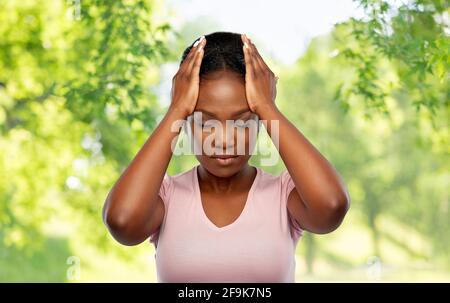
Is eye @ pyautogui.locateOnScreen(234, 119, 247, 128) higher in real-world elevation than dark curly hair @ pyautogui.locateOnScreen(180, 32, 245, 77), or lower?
lower

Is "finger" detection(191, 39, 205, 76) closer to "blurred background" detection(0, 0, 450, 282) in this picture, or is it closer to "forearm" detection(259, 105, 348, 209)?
"forearm" detection(259, 105, 348, 209)

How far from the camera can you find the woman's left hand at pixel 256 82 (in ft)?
4.42

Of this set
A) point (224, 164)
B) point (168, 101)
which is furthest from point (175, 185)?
point (168, 101)

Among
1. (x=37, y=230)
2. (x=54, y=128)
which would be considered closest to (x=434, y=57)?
(x=54, y=128)

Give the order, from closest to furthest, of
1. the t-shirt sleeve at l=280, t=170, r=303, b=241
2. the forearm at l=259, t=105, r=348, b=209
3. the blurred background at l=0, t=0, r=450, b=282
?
the forearm at l=259, t=105, r=348, b=209 → the t-shirt sleeve at l=280, t=170, r=303, b=241 → the blurred background at l=0, t=0, r=450, b=282

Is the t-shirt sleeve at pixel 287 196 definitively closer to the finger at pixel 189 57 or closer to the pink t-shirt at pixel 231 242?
the pink t-shirt at pixel 231 242

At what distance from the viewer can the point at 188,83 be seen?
1371mm

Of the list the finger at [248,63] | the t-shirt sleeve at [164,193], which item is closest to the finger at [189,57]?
the finger at [248,63]

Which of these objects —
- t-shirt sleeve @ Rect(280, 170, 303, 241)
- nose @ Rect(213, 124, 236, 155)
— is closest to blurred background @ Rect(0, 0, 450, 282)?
t-shirt sleeve @ Rect(280, 170, 303, 241)

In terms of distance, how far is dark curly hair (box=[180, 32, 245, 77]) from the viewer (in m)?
1.39

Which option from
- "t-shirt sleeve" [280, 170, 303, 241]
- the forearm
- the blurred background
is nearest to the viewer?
the forearm

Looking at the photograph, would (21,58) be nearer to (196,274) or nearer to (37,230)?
(37,230)

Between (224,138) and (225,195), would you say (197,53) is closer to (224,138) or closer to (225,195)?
(224,138)
